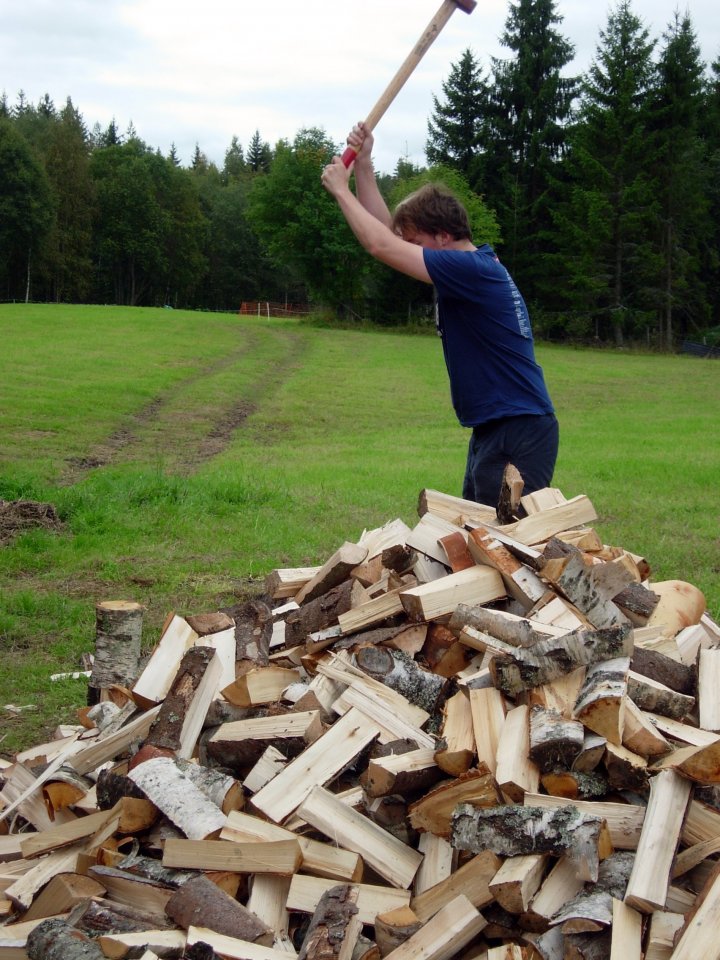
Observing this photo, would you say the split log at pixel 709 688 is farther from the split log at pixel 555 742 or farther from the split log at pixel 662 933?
the split log at pixel 662 933

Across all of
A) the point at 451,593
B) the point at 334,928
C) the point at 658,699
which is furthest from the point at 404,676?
the point at 334,928

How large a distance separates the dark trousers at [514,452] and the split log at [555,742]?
1649 mm

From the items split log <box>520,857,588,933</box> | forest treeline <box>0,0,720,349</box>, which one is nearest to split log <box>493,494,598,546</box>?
split log <box>520,857,588,933</box>

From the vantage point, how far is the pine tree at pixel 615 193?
40.7 meters

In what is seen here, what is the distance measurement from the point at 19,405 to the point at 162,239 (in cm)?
5723

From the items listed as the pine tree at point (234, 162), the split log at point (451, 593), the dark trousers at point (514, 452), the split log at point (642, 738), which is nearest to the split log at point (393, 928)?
the split log at point (642, 738)

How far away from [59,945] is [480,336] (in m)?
2.77

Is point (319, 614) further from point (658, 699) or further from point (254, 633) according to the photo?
point (658, 699)

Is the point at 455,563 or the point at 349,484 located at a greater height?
the point at 455,563

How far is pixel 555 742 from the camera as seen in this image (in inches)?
94.1

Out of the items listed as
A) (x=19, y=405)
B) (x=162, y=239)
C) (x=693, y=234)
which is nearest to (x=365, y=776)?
(x=19, y=405)

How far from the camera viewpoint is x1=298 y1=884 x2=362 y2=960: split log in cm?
205

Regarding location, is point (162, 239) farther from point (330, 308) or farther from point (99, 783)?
point (99, 783)

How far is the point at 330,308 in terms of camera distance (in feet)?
152
